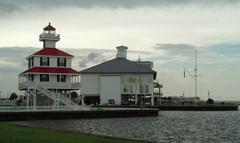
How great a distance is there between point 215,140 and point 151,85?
73.3m

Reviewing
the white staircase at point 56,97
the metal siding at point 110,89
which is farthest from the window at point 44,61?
the metal siding at point 110,89

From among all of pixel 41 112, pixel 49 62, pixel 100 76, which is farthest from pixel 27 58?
pixel 100 76

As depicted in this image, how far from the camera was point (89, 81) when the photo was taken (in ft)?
365

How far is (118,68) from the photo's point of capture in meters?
114

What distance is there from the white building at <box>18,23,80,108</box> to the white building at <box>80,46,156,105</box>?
30997 mm

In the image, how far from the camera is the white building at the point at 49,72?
7369 cm

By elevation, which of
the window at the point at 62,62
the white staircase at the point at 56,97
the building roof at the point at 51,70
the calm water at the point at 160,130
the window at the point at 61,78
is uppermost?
the window at the point at 62,62

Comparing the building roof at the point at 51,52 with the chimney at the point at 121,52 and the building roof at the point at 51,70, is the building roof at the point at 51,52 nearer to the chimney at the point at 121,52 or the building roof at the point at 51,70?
the building roof at the point at 51,70

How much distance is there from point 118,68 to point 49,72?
1577 inches

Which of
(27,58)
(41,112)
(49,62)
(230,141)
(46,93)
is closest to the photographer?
Result: (230,141)

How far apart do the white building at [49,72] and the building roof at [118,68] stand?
1274 inches

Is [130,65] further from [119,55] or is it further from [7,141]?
[7,141]

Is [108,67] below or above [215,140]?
above

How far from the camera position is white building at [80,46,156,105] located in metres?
109
